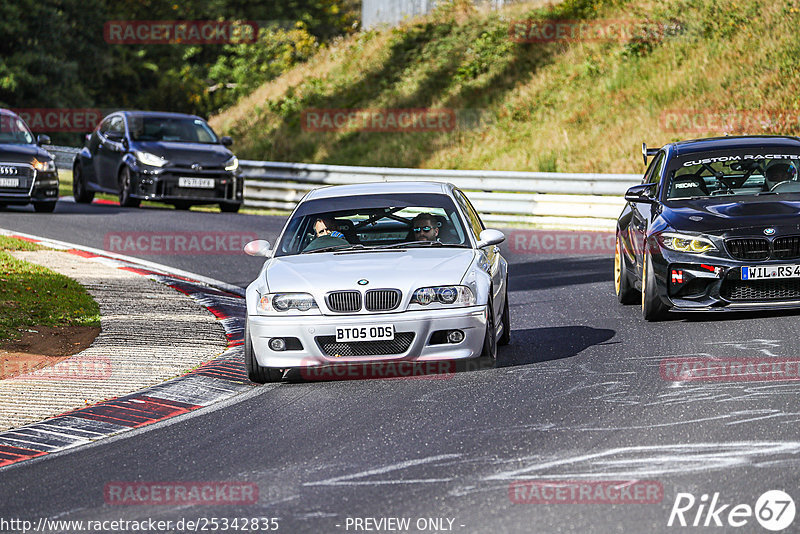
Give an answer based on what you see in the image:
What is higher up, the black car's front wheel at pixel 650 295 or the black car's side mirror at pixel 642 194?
the black car's side mirror at pixel 642 194

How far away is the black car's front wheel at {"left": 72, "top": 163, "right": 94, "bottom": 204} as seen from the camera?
85.1 ft

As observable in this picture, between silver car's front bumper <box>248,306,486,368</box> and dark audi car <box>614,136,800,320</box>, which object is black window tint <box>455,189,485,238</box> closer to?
silver car's front bumper <box>248,306,486,368</box>

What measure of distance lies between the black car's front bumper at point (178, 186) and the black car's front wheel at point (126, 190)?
206 millimetres

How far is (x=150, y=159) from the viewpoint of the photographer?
76.8 feet

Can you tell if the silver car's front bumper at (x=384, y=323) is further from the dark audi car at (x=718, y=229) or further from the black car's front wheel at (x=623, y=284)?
the black car's front wheel at (x=623, y=284)

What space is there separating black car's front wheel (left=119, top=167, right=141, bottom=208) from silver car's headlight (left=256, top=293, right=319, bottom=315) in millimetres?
15466

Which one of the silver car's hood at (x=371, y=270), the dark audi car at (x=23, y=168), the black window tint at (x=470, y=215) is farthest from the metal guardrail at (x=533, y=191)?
the silver car's hood at (x=371, y=270)

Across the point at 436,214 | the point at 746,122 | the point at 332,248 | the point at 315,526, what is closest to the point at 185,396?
the point at 332,248

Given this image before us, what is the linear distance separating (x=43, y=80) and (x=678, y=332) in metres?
43.7

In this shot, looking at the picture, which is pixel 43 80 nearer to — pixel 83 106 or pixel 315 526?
pixel 83 106

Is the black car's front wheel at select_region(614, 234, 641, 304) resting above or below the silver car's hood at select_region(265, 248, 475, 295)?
below

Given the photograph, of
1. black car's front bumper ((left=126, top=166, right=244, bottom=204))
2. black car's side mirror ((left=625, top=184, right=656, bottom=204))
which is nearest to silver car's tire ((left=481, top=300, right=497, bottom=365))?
black car's side mirror ((left=625, top=184, right=656, bottom=204))

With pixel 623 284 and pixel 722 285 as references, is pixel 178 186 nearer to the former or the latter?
pixel 623 284

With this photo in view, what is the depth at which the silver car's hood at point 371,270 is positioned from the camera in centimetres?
887
